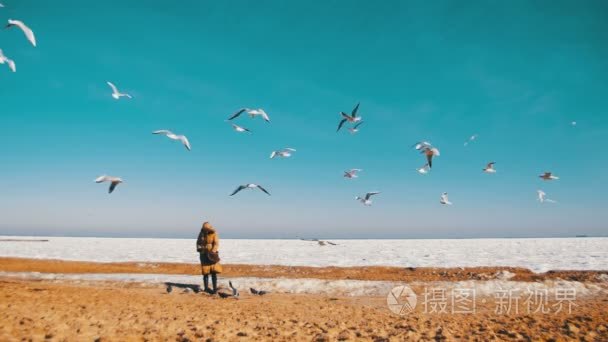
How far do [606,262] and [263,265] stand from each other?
19941 millimetres

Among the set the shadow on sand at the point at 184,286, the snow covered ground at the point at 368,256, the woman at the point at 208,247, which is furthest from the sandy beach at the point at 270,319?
the snow covered ground at the point at 368,256

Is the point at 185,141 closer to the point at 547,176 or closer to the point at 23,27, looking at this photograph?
the point at 23,27

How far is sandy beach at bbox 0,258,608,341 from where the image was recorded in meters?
6.84

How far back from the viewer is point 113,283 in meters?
14.9

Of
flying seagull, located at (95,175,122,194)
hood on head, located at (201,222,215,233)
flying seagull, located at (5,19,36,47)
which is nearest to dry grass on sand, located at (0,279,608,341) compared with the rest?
hood on head, located at (201,222,215,233)

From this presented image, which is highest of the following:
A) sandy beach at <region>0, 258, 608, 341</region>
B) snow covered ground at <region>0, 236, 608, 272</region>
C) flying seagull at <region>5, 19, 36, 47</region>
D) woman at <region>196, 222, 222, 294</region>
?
flying seagull at <region>5, 19, 36, 47</region>

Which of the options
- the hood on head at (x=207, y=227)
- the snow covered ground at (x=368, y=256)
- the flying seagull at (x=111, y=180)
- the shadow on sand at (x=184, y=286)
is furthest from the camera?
the snow covered ground at (x=368, y=256)

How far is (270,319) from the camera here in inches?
323

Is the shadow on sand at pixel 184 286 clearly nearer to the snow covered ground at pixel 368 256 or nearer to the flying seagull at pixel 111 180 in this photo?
the flying seagull at pixel 111 180

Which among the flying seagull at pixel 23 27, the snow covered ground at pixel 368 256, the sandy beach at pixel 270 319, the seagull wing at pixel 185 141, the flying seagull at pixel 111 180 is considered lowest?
the snow covered ground at pixel 368 256

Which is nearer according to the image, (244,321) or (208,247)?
(244,321)

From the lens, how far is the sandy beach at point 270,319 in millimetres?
6836

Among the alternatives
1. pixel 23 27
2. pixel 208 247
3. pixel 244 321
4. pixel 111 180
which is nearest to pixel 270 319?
pixel 244 321

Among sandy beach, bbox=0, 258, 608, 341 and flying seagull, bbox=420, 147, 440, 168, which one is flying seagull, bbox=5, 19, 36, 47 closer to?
sandy beach, bbox=0, 258, 608, 341
